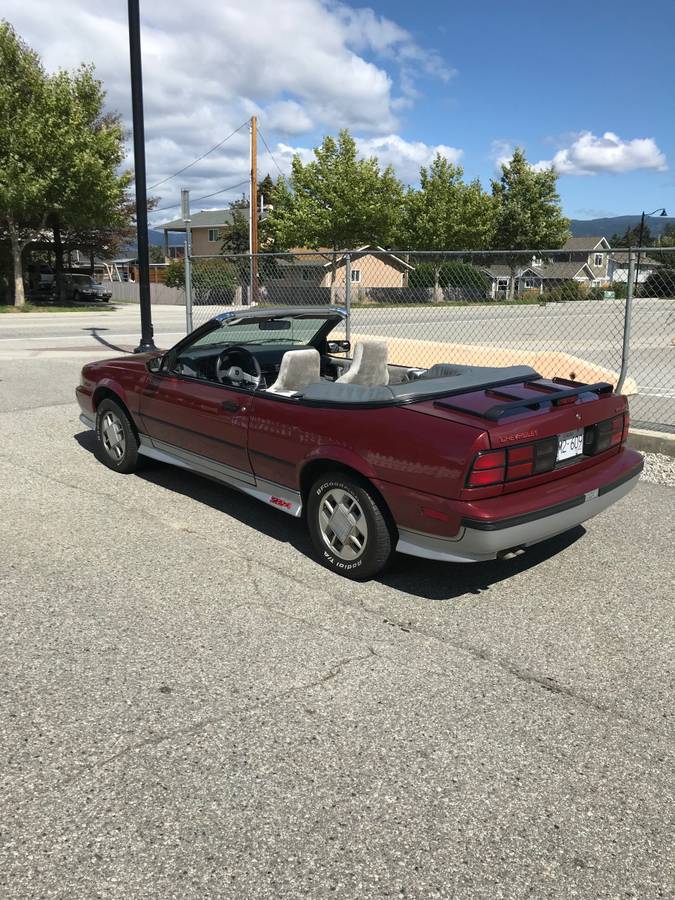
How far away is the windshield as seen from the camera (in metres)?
5.43

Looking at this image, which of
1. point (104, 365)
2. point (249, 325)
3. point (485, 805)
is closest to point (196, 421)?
point (249, 325)

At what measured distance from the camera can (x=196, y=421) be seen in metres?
5.08

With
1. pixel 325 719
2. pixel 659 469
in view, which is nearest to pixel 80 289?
pixel 659 469

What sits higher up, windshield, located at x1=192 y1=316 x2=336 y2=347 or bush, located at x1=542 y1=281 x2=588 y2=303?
bush, located at x1=542 y1=281 x2=588 y2=303

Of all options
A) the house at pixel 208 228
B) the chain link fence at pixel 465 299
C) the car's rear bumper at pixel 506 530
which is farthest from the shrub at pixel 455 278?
the house at pixel 208 228

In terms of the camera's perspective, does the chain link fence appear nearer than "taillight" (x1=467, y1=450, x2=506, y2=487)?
No

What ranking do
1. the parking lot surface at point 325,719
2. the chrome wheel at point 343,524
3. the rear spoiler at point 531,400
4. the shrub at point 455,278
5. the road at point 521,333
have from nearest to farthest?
the parking lot surface at point 325,719 < the rear spoiler at point 531,400 < the chrome wheel at point 343,524 < the road at point 521,333 < the shrub at point 455,278

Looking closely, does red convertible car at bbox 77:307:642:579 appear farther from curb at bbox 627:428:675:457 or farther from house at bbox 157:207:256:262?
house at bbox 157:207:256:262

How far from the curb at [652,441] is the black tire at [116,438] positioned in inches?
180

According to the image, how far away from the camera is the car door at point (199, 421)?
475 centimetres

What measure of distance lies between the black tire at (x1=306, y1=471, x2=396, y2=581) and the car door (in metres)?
0.67

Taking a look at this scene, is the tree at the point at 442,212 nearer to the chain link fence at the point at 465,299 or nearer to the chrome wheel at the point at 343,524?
the chain link fence at the point at 465,299

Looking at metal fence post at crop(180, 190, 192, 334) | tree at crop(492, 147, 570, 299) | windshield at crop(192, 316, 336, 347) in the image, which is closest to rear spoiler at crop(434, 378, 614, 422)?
windshield at crop(192, 316, 336, 347)

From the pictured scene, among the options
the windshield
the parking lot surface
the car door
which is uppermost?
the windshield
